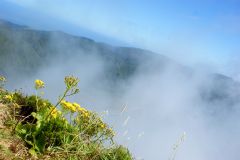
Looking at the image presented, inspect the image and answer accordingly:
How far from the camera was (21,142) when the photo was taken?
530 centimetres

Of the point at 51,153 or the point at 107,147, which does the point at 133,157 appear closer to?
the point at 107,147

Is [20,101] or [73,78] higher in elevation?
[73,78]

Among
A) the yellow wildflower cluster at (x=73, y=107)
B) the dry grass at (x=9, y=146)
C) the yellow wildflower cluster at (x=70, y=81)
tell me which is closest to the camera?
the dry grass at (x=9, y=146)

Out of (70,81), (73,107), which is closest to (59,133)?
(73,107)

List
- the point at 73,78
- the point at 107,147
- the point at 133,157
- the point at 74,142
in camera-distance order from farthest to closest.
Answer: the point at 133,157 → the point at 107,147 → the point at 74,142 → the point at 73,78

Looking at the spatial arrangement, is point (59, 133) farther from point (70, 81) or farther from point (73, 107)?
point (70, 81)

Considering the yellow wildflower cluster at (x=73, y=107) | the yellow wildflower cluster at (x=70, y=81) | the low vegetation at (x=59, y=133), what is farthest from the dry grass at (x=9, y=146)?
Result: the yellow wildflower cluster at (x=70, y=81)

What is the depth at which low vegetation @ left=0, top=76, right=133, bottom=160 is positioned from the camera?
16.7 ft

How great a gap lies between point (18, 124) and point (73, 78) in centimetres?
112

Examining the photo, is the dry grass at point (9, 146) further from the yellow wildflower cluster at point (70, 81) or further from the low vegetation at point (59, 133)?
the yellow wildflower cluster at point (70, 81)

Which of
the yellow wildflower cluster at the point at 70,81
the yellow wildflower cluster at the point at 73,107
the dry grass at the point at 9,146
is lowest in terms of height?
the dry grass at the point at 9,146

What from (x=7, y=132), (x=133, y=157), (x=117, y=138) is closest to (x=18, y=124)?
(x=7, y=132)

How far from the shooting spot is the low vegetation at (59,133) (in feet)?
16.7

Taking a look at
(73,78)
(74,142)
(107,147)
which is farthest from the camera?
(107,147)
